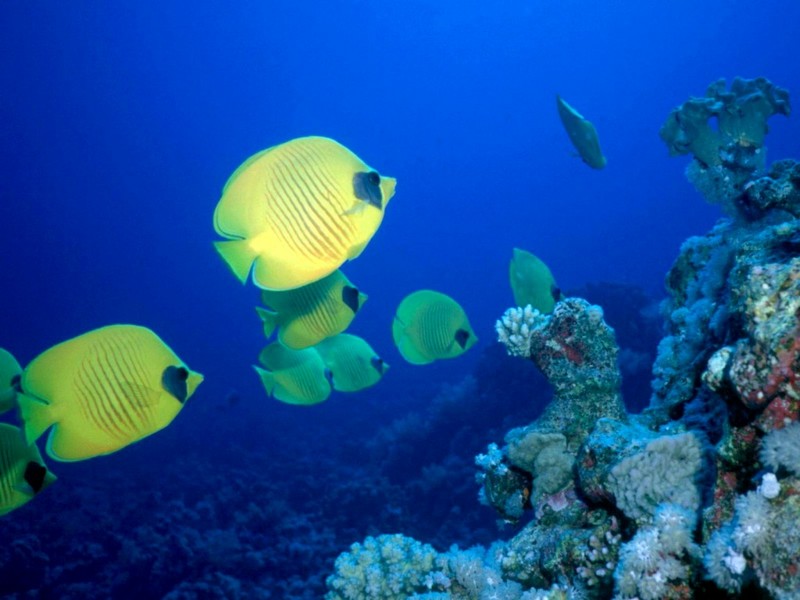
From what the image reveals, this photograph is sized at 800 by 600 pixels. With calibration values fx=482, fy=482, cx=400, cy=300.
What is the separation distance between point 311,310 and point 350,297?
412 mm

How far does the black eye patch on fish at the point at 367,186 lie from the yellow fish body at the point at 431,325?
2.59 meters

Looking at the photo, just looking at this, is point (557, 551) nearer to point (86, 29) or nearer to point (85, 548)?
point (85, 548)

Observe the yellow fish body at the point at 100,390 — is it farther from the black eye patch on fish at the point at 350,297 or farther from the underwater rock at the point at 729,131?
the underwater rock at the point at 729,131

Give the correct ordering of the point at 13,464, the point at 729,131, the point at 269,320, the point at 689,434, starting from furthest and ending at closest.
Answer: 1. the point at 729,131
2. the point at 269,320
3. the point at 13,464
4. the point at 689,434

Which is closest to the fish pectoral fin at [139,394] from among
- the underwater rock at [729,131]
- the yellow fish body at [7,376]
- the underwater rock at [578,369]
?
the yellow fish body at [7,376]

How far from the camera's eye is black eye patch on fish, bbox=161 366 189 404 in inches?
83.2

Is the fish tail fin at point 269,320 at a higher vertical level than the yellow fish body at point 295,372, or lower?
lower

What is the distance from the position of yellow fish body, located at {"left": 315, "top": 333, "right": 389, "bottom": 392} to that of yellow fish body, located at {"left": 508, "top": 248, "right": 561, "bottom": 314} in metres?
1.58

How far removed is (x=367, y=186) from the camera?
1.76 m

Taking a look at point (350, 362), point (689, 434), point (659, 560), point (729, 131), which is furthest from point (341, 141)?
point (659, 560)

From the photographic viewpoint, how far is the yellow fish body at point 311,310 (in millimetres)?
Answer: 3297

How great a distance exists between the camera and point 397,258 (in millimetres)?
93812

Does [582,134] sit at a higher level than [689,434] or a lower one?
higher

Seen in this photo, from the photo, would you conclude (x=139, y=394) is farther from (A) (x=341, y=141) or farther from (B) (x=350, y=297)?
(A) (x=341, y=141)
